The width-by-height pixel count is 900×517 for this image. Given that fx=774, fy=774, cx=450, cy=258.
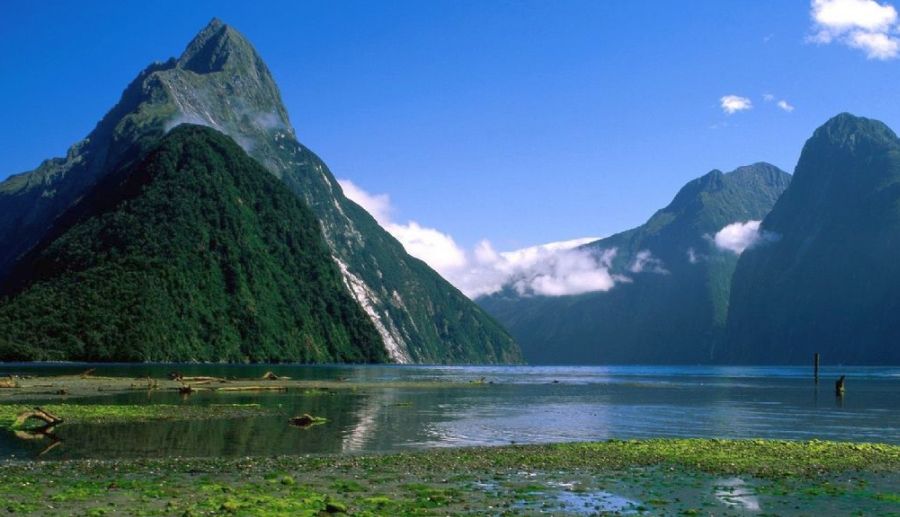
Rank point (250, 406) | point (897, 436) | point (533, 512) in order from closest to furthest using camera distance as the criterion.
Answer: point (533, 512) → point (897, 436) → point (250, 406)

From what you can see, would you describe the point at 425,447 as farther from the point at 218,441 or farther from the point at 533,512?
the point at 533,512

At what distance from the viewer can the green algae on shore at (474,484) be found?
2692 centimetres

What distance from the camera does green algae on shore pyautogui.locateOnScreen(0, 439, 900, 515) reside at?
2692 cm

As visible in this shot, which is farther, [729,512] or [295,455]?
[295,455]

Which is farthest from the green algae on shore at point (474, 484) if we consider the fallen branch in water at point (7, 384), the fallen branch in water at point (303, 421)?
the fallen branch in water at point (7, 384)

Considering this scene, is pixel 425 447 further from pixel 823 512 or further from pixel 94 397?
pixel 94 397

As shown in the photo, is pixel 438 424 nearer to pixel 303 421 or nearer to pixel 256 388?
pixel 303 421

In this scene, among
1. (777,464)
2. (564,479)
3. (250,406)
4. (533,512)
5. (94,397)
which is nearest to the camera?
(533,512)

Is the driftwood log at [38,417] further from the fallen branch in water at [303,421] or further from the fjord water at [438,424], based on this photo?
the fallen branch in water at [303,421]

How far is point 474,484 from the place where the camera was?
3234 centimetres

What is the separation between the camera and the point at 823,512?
91.5ft

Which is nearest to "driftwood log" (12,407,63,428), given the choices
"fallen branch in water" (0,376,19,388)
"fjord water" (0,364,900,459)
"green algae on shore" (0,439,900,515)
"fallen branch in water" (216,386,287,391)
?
"fjord water" (0,364,900,459)

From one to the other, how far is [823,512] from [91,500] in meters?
26.0

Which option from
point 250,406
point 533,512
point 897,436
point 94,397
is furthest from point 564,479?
point 94,397
